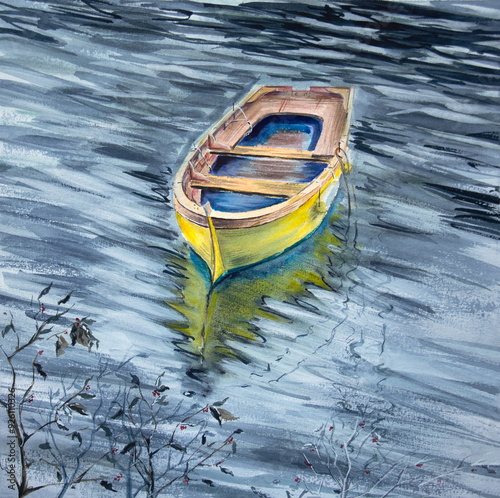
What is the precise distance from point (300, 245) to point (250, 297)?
0.23 m

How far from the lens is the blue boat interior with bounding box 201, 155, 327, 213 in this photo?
4.68 ft

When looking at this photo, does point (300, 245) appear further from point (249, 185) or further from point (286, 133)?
point (286, 133)

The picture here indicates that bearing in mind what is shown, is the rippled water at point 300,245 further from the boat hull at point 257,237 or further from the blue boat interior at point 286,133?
the blue boat interior at point 286,133

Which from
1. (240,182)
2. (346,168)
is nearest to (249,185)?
(240,182)

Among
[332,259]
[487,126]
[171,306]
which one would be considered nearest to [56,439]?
[171,306]

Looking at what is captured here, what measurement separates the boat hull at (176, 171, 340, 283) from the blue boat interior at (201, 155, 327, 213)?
10cm

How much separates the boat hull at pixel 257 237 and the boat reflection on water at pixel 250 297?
0.03 meters

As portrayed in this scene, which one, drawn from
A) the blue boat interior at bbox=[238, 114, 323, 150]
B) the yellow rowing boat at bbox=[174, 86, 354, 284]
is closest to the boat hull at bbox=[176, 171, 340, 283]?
the yellow rowing boat at bbox=[174, 86, 354, 284]

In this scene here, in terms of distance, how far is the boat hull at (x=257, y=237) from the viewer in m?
1.34

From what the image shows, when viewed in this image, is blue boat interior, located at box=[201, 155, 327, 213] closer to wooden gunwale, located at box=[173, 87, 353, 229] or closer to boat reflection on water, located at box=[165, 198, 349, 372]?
wooden gunwale, located at box=[173, 87, 353, 229]

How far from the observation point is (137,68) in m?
1.47

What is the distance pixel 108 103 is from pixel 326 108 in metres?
0.75

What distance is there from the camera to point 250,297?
1.35m

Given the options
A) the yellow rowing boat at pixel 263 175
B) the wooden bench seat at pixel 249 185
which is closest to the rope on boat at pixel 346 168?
the yellow rowing boat at pixel 263 175
